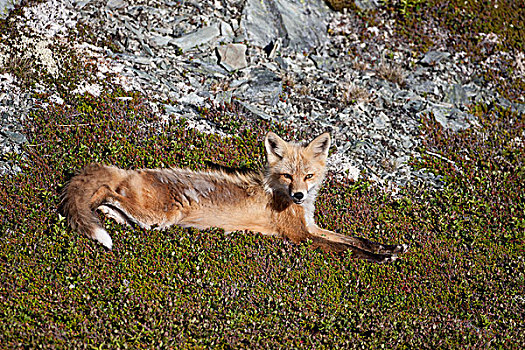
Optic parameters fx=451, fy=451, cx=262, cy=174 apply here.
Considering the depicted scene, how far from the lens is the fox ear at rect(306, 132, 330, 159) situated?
8305 millimetres

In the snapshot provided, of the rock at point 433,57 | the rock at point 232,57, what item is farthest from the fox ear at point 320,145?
the rock at point 433,57

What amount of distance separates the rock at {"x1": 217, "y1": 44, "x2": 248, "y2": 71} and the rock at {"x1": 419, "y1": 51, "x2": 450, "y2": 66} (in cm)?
559

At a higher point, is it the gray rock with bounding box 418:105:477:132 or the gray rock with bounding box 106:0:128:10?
the gray rock with bounding box 106:0:128:10

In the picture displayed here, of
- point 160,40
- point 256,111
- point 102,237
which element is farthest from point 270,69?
point 102,237

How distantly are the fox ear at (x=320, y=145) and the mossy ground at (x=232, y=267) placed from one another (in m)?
1.13

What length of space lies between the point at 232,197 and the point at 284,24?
736cm

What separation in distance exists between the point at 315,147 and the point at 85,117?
4.85m

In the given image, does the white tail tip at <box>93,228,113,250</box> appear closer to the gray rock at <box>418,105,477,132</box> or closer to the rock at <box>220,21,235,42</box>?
the rock at <box>220,21,235,42</box>

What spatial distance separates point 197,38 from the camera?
12.6m

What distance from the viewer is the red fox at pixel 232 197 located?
Answer: 24.5 feet

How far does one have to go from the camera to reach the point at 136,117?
9.87 metres

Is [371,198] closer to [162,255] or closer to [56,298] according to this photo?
[162,255]

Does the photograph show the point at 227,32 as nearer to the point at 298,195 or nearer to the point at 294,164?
the point at 294,164

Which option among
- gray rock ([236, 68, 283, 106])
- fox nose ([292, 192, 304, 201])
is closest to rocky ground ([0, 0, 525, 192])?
gray rock ([236, 68, 283, 106])
